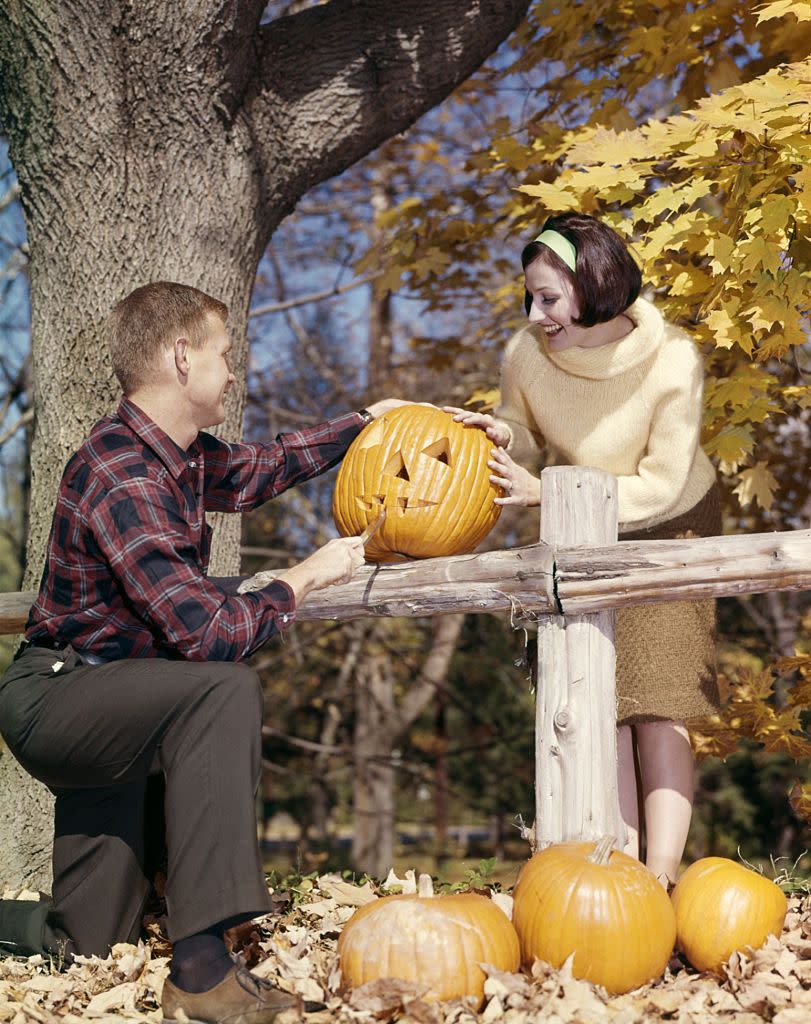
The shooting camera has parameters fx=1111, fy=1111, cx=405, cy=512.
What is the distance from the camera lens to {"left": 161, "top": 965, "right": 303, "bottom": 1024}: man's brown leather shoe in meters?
2.51

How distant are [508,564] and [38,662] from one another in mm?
1332

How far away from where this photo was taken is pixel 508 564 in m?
3.22

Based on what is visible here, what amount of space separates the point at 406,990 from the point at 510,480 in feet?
4.98

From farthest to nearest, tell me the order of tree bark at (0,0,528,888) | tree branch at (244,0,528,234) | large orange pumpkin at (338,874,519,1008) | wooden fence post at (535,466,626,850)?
1. tree branch at (244,0,528,234)
2. tree bark at (0,0,528,888)
3. wooden fence post at (535,466,626,850)
4. large orange pumpkin at (338,874,519,1008)

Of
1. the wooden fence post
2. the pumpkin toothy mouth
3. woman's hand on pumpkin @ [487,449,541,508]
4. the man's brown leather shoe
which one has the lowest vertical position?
the man's brown leather shoe

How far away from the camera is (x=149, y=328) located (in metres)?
3.04

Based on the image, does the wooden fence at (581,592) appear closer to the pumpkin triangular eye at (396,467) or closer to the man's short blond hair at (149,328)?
the pumpkin triangular eye at (396,467)

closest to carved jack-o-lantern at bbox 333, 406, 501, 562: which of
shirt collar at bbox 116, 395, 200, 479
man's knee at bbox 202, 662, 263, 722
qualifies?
shirt collar at bbox 116, 395, 200, 479

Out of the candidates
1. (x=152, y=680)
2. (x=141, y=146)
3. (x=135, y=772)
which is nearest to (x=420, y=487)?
(x=152, y=680)

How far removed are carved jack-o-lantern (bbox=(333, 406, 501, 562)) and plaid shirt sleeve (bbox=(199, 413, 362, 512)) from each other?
327 mm

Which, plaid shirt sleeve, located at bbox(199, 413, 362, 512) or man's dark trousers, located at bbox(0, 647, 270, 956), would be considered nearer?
man's dark trousers, located at bbox(0, 647, 270, 956)

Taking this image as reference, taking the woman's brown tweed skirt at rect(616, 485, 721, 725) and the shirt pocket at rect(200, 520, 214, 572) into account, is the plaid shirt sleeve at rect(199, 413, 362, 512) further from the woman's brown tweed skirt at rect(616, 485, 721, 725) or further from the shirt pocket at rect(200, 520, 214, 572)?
the woman's brown tweed skirt at rect(616, 485, 721, 725)

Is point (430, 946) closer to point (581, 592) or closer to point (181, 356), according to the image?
point (581, 592)

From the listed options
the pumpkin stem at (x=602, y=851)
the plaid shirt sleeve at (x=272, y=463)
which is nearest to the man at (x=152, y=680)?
the plaid shirt sleeve at (x=272, y=463)
